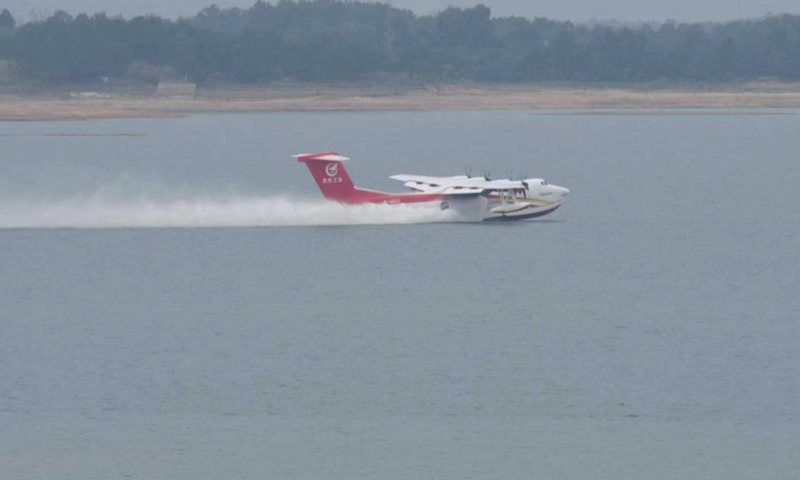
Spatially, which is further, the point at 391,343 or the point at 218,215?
the point at 218,215

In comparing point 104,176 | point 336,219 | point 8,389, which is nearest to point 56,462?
point 8,389

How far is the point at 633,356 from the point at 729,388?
5882 mm

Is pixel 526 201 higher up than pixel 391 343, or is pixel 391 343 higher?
pixel 391 343

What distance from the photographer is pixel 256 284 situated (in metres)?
68.4

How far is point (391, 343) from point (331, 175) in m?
29.8

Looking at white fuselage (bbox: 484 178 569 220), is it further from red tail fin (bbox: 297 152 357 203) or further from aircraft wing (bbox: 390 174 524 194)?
red tail fin (bbox: 297 152 357 203)

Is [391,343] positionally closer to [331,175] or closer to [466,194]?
[331,175]

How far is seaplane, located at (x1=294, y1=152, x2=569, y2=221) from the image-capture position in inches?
3233

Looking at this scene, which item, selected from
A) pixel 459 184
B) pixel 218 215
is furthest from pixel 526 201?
pixel 218 215

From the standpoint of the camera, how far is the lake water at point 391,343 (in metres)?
38.7

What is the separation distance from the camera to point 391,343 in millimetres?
52844

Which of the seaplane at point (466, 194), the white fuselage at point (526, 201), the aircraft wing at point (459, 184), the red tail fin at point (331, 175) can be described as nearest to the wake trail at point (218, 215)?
the seaplane at point (466, 194)

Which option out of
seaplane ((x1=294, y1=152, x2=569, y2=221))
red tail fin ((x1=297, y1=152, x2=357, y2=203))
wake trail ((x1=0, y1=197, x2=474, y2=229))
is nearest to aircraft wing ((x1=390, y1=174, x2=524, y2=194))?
seaplane ((x1=294, y1=152, x2=569, y2=221))

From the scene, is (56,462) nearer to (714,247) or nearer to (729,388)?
(729,388)
